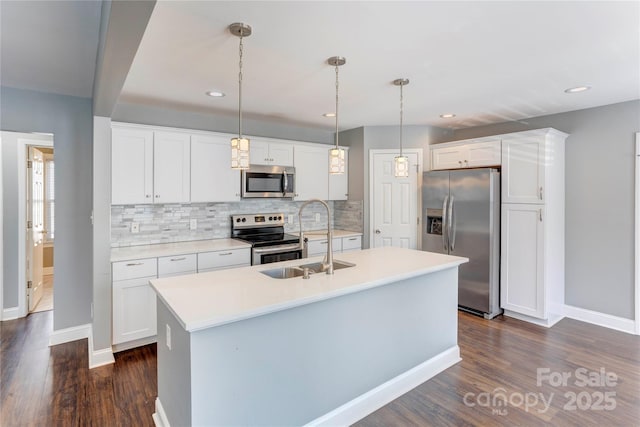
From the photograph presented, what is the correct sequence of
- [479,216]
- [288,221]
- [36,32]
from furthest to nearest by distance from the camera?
[288,221] < [479,216] < [36,32]

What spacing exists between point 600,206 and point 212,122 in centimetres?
463

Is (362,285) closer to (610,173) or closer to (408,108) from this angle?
(408,108)

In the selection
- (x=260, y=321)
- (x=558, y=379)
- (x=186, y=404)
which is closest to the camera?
(x=186, y=404)

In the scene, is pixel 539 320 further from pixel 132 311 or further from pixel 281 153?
pixel 132 311

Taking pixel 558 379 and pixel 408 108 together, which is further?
pixel 408 108

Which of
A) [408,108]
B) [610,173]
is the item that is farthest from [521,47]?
[610,173]

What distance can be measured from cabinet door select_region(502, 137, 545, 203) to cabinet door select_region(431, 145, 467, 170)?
0.53 m

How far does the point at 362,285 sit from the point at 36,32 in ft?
8.41

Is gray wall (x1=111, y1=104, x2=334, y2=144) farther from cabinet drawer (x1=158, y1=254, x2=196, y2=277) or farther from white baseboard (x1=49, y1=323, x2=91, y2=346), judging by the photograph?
white baseboard (x1=49, y1=323, x2=91, y2=346)

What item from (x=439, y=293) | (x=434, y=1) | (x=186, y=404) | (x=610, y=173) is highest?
(x=434, y=1)

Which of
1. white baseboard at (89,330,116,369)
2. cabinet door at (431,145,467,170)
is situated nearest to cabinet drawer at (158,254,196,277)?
white baseboard at (89,330,116,369)

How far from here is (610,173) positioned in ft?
11.8

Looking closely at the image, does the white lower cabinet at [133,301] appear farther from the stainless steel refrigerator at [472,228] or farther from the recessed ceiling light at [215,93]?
the stainless steel refrigerator at [472,228]

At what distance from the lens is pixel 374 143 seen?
4777 mm
